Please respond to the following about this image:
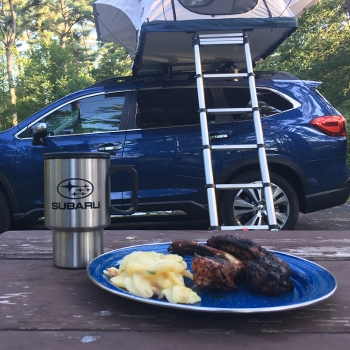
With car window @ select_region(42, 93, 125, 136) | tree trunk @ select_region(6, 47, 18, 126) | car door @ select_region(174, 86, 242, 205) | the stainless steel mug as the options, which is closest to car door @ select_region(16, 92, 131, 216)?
car window @ select_region(42, 93, 125, 136)

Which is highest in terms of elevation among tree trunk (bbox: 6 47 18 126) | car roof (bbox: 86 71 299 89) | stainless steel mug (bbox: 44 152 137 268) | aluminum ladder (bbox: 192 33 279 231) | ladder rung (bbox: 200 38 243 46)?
tree trunk (bbox: 6 47 18 126)

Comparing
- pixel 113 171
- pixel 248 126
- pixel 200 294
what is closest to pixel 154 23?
pixel 248 126

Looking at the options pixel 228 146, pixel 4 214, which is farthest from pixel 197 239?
pixel 4 214

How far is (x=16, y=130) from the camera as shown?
4.11 m

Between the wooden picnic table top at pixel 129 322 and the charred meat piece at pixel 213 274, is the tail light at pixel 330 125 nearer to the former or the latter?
the wooden picnic table top at pixel 129 322

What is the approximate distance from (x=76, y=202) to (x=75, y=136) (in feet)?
10.3

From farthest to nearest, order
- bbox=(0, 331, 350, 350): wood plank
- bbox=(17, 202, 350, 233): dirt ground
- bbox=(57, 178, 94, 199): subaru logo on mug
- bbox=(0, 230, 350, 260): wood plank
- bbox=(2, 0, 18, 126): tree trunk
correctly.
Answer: bbox=(2, 0, 18, 126): tree trunk < bbox=(17, 202, 350, 233): dirt ground < bbox=(0, 230, 350, 260): wood plank < bbox=(57, 178, 94, 199): subaru logo on mug < bbox=(0, 331, 350, 350): wood plank

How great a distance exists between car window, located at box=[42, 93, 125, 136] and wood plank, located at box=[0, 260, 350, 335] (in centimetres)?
331

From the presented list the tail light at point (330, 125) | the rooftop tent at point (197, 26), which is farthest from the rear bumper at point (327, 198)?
the rooftop tent at point (197, 26)

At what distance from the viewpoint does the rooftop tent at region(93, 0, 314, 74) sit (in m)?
3.59

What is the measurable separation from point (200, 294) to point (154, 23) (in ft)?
10.5

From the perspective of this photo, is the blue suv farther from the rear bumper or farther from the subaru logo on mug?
the subaru logo on mug

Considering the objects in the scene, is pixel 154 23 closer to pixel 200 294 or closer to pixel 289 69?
pixel 200 294

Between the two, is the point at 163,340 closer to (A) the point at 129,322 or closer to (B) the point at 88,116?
(A) the point at 129,322
